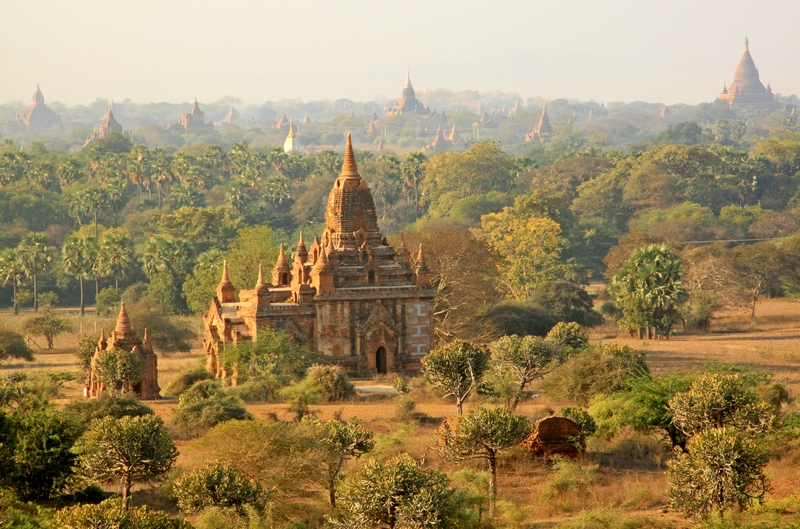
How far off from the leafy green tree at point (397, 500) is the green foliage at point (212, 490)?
209 centimetres

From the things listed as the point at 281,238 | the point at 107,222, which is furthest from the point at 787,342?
the point at 107,222

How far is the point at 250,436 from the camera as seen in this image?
89.4ft

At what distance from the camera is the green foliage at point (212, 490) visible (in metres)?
24.5

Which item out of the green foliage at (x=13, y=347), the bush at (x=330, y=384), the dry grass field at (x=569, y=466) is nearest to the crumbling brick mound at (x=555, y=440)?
the dry grass field at (x=569, y=466)

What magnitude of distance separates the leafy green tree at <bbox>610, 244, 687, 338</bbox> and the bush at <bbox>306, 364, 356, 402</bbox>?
71.4ft

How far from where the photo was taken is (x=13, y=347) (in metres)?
52.2

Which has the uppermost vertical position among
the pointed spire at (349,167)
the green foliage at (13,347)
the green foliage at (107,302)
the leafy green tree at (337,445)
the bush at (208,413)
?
the pointed spire at (349,167)

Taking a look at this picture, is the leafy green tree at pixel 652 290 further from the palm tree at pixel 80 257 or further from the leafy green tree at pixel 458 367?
the palm tree at pixel 80 257

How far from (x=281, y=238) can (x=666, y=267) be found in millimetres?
38376

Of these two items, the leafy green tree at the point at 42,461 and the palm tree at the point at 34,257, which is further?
the palm tree at the point at 34,257

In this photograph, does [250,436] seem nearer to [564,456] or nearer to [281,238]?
[564,456]

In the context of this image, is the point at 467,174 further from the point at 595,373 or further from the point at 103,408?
the point at 103,408

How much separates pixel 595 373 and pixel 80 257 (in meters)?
40.4

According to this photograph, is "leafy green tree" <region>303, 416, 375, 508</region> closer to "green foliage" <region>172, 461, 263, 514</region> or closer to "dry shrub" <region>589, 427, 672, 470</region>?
"green foliage" <region>172, 461, 263, 514</region>
